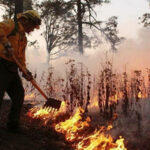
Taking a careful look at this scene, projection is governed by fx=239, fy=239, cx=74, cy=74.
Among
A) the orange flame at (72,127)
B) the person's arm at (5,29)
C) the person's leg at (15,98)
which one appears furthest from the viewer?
the orange flame at (72,127)

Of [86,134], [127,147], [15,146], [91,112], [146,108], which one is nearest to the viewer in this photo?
[15,146]

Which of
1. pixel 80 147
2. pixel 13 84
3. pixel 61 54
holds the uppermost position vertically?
pixel 61 54

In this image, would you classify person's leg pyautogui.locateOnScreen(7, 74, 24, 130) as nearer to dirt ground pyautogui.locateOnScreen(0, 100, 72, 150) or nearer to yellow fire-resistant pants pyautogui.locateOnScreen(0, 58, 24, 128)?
yellow fire-resistant pants pyautogui.locateOnScreen(0, 58, 24, 128)

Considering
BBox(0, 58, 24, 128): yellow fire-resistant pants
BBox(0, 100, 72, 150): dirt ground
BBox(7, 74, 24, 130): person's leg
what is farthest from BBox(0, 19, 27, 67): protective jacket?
BBox(0, 100, 72, 150): dirt ground

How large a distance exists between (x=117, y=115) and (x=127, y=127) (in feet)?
3.81

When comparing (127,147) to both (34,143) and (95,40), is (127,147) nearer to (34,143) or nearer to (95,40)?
(34,143)

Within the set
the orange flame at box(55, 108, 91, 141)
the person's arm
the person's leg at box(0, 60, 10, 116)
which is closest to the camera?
the person's arm

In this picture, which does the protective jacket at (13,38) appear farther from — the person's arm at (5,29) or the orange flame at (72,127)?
the orange flame at (72,127)

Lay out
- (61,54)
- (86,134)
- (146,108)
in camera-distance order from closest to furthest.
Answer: (86,134)
(146,108)
(61,54)

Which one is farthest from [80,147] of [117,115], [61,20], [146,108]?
[61,20]

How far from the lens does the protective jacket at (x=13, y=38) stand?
3646 millimetres

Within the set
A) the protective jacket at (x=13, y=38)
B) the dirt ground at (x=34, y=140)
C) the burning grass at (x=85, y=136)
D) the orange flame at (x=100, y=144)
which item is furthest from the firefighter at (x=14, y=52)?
the orange flame at (x=100, y=144)

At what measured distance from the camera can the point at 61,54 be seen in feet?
77.5

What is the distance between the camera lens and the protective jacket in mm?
3646
